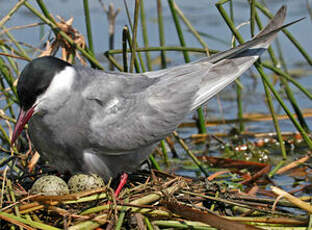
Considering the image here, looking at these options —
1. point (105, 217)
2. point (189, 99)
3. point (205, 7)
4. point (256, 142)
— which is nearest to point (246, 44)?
point (189, 99)

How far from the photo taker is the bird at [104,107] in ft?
12.8

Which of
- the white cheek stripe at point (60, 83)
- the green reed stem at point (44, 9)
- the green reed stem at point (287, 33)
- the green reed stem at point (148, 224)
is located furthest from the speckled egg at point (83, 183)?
the green reed stem at point (287, 33)

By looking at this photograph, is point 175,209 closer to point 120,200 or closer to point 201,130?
point 120,200

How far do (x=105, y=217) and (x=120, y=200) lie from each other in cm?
17

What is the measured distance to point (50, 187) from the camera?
3.75 m

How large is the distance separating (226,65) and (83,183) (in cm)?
146

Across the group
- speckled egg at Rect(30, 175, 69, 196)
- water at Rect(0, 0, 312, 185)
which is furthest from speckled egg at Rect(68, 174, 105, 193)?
water at Rect(0, 0, 312, 185)

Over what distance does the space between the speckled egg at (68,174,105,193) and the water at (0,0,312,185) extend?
2.77m

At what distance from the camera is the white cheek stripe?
3.89 m

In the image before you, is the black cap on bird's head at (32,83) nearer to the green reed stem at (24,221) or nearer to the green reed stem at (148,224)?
the green reed stem at (24,221)

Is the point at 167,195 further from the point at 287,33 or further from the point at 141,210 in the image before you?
the point at 287,33

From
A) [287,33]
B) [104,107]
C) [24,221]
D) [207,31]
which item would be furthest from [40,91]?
[207,31]

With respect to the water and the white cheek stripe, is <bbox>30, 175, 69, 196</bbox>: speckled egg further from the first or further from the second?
the water

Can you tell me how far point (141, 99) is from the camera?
14.1ft
